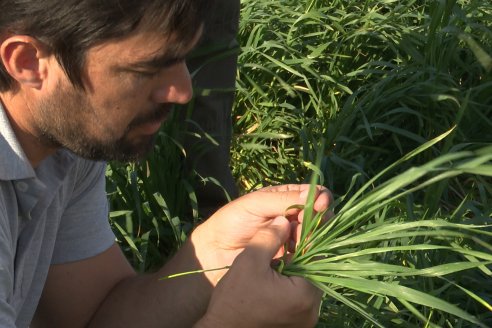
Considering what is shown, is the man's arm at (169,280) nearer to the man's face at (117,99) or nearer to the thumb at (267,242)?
the thumb at (267,242)

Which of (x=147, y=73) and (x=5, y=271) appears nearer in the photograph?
(x=5, y=271)

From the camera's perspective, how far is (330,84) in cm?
385

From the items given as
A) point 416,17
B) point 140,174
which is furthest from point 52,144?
point 416,17

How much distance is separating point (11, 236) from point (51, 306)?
1.29 feet

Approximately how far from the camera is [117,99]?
1965 mm

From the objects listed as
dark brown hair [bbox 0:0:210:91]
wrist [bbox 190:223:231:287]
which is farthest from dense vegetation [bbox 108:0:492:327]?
dark brown hair [bbox 0:0:210:91]

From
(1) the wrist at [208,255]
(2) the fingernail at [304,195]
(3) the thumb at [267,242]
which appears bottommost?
(1) the wrist at [208,255]

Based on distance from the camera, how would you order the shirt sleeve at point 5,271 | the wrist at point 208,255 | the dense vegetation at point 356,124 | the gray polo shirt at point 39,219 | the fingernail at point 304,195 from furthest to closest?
1. the dense vegetation at point 356,124
2. the wrist at point 208,255
3. the fingernail at point 304,195
4. the gray polo shirt at point 39,219
5. the shirt sleeve at point 5,271

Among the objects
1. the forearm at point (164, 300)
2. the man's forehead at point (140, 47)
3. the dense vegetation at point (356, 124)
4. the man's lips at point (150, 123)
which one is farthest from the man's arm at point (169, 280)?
the dense vegetation at point (356, 124)

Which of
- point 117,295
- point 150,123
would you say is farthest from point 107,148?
point 117,295

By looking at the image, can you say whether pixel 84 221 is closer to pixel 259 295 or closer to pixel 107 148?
pixel 107 148

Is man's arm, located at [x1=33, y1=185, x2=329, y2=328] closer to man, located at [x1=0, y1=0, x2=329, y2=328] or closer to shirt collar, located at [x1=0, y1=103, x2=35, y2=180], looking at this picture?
man, located at [x1=0, y1=0, x2=329, y2=328]

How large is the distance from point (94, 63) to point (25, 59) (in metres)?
0.12

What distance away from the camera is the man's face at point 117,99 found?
1.91m
